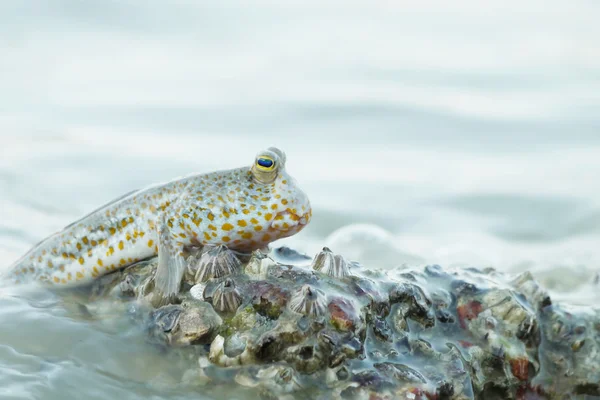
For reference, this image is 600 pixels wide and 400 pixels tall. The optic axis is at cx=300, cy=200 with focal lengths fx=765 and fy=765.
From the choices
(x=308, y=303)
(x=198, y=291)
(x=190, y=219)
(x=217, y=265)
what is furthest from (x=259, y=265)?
(x=190, y=219)

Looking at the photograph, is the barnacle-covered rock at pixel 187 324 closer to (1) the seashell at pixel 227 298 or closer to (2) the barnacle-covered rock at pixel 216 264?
(1) the seashell at pixel 227 298

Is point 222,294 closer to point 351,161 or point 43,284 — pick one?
point 43,284

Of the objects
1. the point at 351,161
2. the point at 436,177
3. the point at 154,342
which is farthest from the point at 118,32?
the point at 154,342

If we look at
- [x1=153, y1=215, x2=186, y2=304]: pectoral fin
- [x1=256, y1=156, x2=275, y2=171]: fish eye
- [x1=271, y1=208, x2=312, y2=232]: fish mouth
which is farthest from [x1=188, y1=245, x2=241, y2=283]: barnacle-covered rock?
[x1=256, y1=156, x2=275, y2=171]: fish eye

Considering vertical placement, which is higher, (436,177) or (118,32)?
(118,32)

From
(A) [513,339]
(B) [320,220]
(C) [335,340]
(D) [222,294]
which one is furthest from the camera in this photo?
(B) [320,220]
